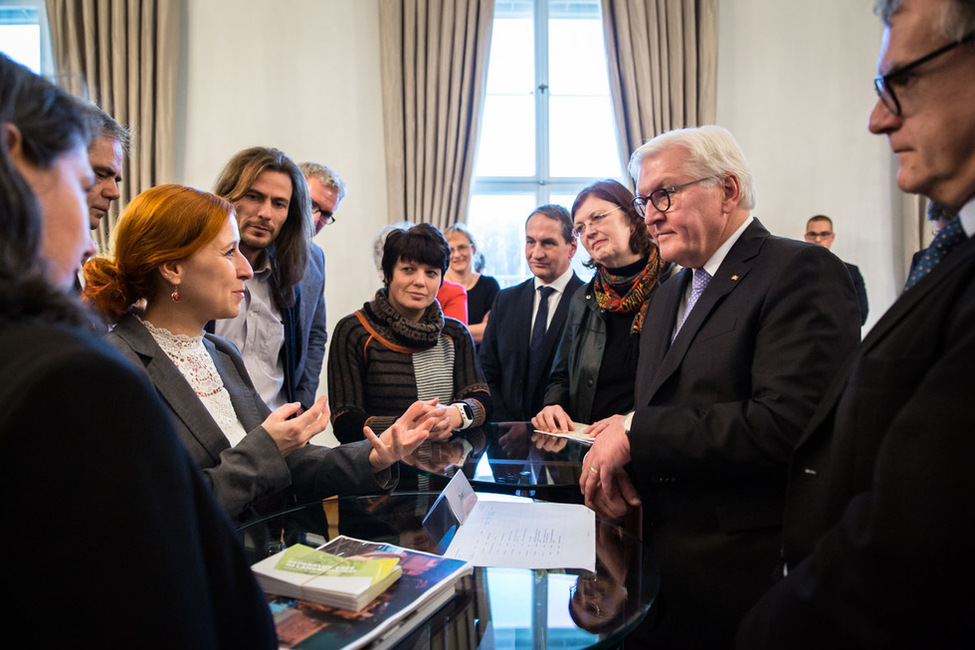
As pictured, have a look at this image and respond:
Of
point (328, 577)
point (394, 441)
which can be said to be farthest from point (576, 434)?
point (328, 577)

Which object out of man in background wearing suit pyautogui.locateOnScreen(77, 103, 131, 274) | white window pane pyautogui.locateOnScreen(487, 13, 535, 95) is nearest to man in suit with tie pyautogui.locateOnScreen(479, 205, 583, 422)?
man in background wearing suit pyautogui.locateOnScreen(77, 103, 131, 274)

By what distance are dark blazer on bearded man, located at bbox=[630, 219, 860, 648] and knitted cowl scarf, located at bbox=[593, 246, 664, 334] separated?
84cm

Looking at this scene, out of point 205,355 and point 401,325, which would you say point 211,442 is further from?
point 401,325

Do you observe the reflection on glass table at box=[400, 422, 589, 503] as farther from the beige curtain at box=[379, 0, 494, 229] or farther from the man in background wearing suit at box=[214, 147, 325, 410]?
the beige curtain at box=[379, 0, 494, 229]

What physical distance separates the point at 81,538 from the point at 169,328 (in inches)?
48.9

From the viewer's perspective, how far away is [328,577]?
3.50 feet

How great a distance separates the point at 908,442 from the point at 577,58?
217 inches

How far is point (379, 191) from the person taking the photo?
536 cm

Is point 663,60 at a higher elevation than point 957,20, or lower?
higher

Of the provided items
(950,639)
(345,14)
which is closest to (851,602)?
(950,639)

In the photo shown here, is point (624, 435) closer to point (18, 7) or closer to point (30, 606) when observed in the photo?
point (30, 606)

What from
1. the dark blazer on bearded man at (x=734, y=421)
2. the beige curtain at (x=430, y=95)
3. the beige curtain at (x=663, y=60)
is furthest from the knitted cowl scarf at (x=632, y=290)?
the beige curtain at (x=663, y=60)

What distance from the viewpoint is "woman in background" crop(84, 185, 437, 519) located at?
1.54 meters

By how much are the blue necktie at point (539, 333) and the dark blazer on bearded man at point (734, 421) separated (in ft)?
4.62
